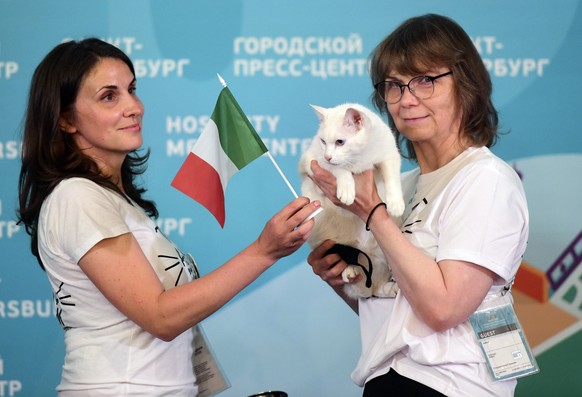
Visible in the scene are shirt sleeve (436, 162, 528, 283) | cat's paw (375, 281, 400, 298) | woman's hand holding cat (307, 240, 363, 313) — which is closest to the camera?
shirt sleeve (436, 162, 528, 283)

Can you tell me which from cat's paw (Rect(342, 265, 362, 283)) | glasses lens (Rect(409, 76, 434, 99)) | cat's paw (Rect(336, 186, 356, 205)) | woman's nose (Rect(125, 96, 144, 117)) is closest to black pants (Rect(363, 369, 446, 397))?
cat's paw (Rect(342, 265, 362, 283))

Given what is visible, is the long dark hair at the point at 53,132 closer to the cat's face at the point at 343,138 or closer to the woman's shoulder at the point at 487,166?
the cat's face at the point at 343,138

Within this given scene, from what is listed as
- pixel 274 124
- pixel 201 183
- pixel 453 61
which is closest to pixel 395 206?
pixel 453 61

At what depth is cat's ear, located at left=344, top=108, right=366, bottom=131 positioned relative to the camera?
1.73 meters

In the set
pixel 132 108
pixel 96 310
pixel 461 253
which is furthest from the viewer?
pixel 132 108

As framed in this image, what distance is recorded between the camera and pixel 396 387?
62.2 inches

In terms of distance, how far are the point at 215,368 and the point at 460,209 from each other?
0.72 meters

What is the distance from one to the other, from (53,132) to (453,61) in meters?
0.91

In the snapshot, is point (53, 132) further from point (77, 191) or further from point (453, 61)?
point (453, 61)

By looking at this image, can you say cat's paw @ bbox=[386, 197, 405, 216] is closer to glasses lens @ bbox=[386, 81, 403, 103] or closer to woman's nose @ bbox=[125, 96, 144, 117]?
glasses lens @ bbox=[386, 81, 403, 103]

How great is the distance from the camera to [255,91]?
271cm

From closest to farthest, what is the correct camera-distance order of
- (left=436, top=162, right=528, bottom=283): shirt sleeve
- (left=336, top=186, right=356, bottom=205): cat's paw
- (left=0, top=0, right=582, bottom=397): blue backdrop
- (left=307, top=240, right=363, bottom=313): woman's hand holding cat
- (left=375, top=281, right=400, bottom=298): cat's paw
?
(left=436, top=162, right=528, bottom=283): shirt sleeve < (left=336, top=186, right=356, bottom=205): cat's paw < (left=375, top=281, right=400, bottom=298): cat's paw < (left=307, top=240, right=363, bottom=313): woman's hand holding cat < (left=0, top=0, right=582, bottom=397): blue backdrop

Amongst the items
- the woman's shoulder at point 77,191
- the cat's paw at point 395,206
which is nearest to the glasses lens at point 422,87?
the cat's paw at point 395,206

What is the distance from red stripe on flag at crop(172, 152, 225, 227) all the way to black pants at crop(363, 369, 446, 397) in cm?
51
